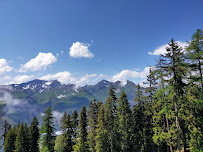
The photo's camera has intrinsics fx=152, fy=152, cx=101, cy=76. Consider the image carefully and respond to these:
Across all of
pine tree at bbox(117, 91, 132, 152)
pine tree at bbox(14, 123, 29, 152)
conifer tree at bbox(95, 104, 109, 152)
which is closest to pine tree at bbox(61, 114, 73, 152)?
conifer tree at bbox(95, 104, 109, 152)

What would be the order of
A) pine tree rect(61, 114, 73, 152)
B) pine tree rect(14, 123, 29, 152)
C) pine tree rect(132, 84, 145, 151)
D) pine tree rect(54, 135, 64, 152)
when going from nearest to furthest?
1. pine tree rect(132, 84, 145, 151)
2. pine tree rect(61, 114, 73, 152)
3. pine tree rect(54, 135, 64, 152)
4. pine tree rect(14, 123, 29, 152)

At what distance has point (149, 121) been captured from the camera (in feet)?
119

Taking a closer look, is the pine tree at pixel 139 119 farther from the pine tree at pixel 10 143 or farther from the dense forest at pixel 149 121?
the pine tree at pixel 10 143

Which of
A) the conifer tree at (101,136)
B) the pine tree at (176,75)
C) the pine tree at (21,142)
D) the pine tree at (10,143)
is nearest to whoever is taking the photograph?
the pine tree at (176,75)

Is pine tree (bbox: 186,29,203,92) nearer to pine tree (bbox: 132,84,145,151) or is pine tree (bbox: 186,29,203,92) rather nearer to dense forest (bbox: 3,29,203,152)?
dense forest (bbox: 3,29,203,152)

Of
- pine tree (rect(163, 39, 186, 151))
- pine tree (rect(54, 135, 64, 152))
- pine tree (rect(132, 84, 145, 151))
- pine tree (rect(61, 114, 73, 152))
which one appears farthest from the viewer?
pine tree (rect(54, 135, 64, 152))

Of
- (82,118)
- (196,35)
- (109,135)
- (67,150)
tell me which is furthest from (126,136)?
(196,35)

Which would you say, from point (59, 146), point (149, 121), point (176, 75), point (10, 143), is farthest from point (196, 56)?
point (10, 143)

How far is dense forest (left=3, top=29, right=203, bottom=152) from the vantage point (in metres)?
18.0

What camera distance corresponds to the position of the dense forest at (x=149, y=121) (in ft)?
59.1

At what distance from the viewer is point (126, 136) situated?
36812 mm

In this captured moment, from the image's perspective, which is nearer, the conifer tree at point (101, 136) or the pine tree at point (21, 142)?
the conifer tree at point (101, 136)

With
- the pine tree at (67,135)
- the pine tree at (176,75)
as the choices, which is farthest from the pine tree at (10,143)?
the pine tree at (176,75)

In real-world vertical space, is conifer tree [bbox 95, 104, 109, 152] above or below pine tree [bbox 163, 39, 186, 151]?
below
